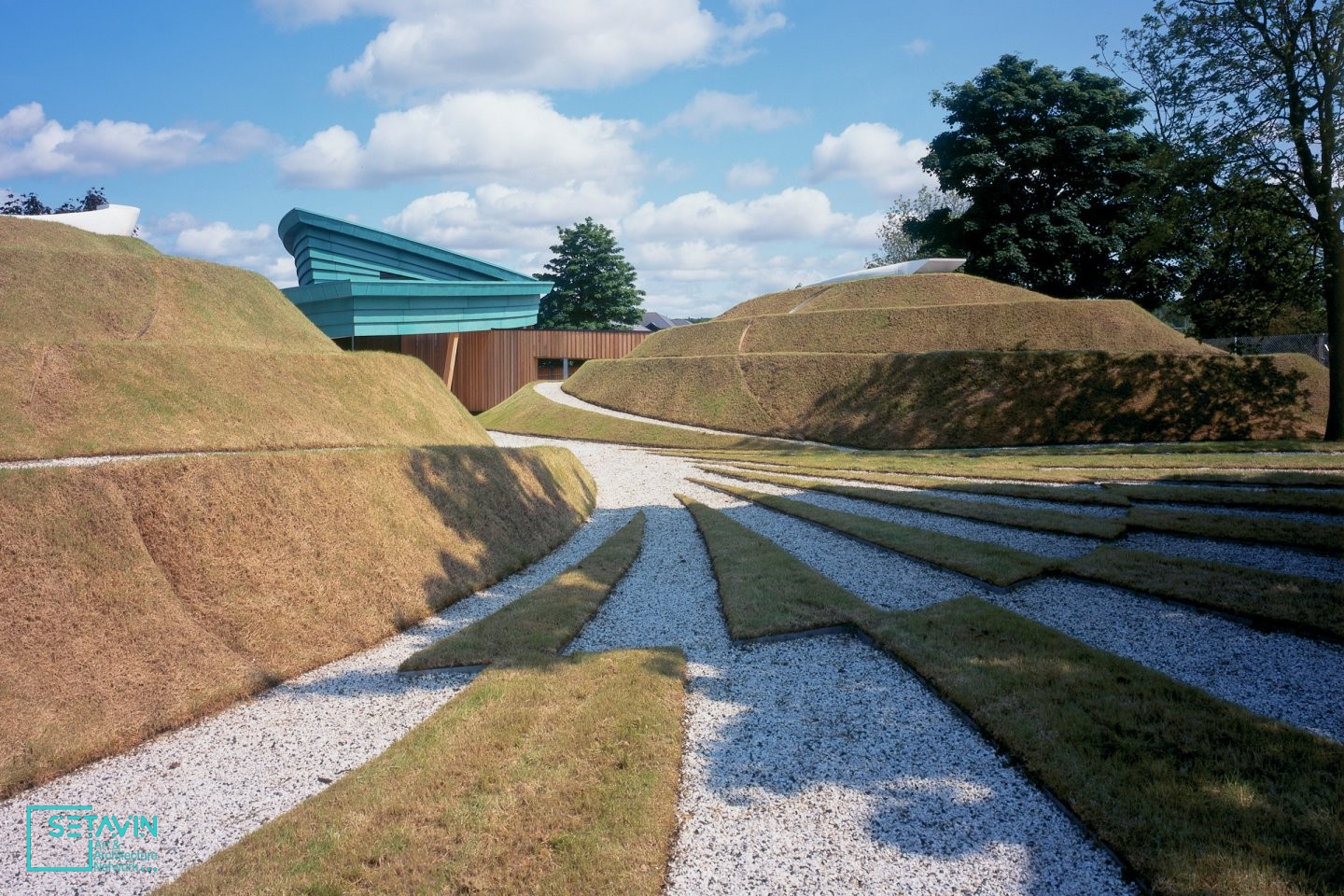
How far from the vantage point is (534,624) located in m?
10.3

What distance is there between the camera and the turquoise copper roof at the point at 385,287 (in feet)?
140

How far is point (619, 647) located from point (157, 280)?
16954 mm

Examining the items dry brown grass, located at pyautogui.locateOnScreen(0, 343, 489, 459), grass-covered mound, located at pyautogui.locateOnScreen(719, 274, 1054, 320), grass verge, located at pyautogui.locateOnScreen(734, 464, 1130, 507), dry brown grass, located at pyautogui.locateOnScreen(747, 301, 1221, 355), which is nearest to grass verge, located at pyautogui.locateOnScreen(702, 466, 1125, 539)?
grass verge, located at pyautogui.locateOnScreen(734, 464, 1130, 507)

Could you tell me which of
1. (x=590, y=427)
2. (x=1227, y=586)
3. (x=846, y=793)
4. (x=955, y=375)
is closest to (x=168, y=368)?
(x=846, y=793)

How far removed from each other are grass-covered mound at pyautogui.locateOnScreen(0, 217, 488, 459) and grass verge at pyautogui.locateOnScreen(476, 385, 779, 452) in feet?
46.2

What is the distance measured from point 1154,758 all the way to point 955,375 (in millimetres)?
29284

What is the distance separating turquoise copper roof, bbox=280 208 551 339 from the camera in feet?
140

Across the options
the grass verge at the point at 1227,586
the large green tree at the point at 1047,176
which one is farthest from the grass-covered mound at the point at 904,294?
the grass verge at the point at 1227,586

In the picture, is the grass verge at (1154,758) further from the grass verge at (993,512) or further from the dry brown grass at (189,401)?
the dry brown grass at (189,401)

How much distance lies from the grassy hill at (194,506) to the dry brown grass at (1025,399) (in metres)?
17.0

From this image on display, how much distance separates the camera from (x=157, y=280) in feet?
65.1

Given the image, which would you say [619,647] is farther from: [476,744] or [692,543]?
[692,543]

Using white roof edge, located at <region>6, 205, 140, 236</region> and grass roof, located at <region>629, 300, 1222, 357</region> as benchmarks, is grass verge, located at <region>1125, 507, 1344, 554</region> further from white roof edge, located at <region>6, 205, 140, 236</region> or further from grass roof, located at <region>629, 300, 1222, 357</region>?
white roof edge, located at <region>6, 205, 140, 236</region>

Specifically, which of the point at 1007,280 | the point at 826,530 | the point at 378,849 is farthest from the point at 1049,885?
the point at 1007,280
